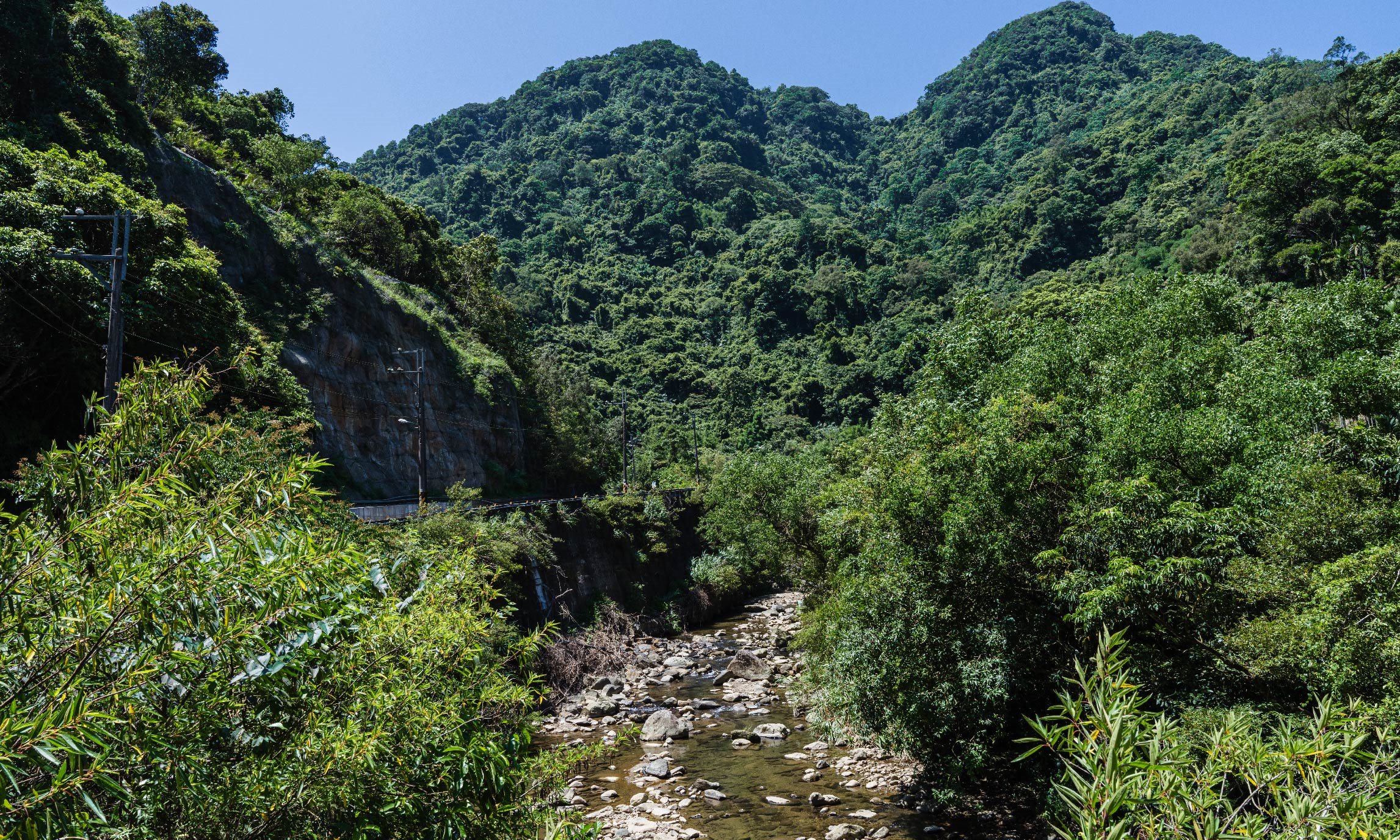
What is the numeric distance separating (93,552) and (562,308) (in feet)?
296

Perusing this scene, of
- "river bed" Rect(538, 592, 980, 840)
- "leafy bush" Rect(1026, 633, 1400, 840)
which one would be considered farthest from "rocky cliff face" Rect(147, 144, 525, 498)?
"leafy bush" Rect(1026, 633, 1400, 840)

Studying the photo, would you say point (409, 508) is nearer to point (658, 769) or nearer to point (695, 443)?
point (658, 769)

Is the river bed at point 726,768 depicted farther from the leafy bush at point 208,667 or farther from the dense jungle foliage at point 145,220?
the dense jungle foliage at point 145,220

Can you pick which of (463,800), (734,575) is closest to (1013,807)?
(463,800)

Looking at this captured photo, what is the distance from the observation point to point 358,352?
35.1 m

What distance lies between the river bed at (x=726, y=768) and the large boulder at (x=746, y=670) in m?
0.06

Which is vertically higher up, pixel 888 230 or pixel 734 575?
pixel 888 230

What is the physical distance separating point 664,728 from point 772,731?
8.61ft

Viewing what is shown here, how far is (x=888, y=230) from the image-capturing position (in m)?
117

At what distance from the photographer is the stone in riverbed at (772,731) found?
17.5 m

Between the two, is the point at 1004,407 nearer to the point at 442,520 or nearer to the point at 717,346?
the point at 442,520

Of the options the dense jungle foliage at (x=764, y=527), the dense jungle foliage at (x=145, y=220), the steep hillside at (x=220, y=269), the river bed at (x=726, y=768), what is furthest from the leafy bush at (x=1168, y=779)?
the river bed at (x=726, y=768)

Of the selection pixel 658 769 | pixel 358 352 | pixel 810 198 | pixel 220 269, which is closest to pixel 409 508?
pixel 358 352

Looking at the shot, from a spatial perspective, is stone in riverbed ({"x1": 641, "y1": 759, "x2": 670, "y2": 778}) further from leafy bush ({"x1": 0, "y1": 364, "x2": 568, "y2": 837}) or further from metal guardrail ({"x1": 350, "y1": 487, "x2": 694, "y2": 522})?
leafy bush ({"x1": 0, "y1": 364, "x2": 568, "y2": 837})
